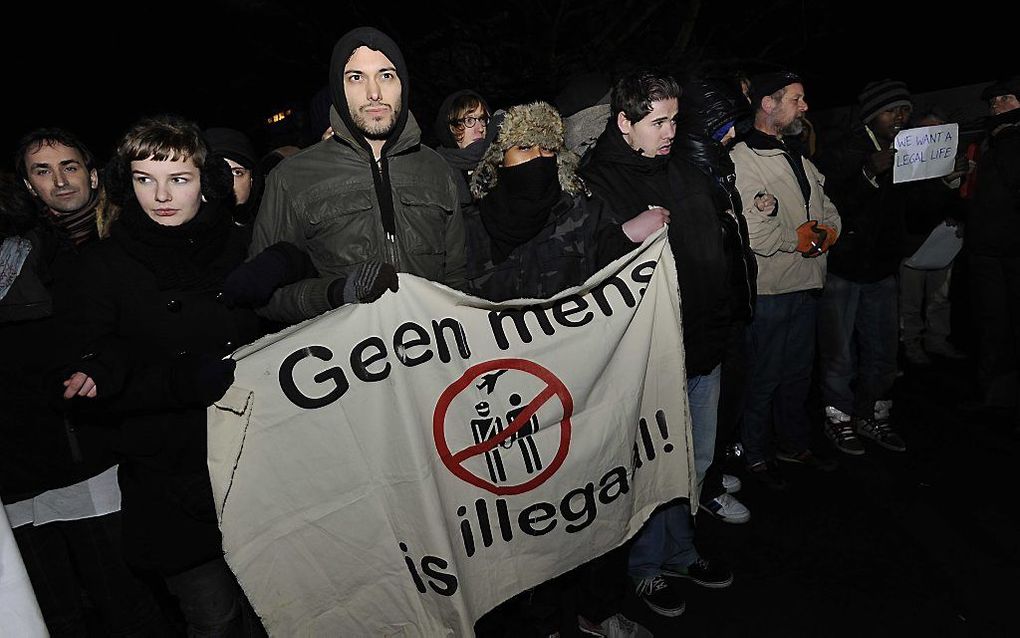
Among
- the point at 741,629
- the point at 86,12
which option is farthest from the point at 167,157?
the point at 86,12

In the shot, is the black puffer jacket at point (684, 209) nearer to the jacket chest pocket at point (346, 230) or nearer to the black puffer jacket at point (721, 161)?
the black puffer jacket at point (721, 161)

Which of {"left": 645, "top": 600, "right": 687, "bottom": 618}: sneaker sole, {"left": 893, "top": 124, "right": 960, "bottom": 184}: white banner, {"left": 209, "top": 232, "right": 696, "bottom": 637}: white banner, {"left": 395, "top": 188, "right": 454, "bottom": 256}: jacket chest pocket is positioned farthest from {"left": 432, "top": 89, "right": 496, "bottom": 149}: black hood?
{"left": 645, "top": 600, "right": 687, "bottom": 618}: sneaker sole

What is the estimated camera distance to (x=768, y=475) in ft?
12.6

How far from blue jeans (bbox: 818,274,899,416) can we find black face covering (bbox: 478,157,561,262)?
7.99 ft

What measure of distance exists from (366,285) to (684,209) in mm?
1409

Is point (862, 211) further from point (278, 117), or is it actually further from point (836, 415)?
point (278, 117)

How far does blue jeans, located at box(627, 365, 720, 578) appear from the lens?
2842 millimetres

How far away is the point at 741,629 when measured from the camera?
274 cm

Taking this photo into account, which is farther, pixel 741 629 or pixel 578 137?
pixel 578 137

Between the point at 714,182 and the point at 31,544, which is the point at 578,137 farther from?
the point at 31,544

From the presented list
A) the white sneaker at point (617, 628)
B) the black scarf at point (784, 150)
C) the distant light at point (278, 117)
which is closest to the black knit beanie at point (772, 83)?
the black scarf at point (784, 150)

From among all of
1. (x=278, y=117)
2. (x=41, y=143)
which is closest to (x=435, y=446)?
(x=41, y=143)

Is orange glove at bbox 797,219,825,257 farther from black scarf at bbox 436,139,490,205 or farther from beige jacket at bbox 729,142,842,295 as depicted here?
black scarf at bbox 436,139,490,205

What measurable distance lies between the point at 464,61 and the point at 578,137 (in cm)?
765
